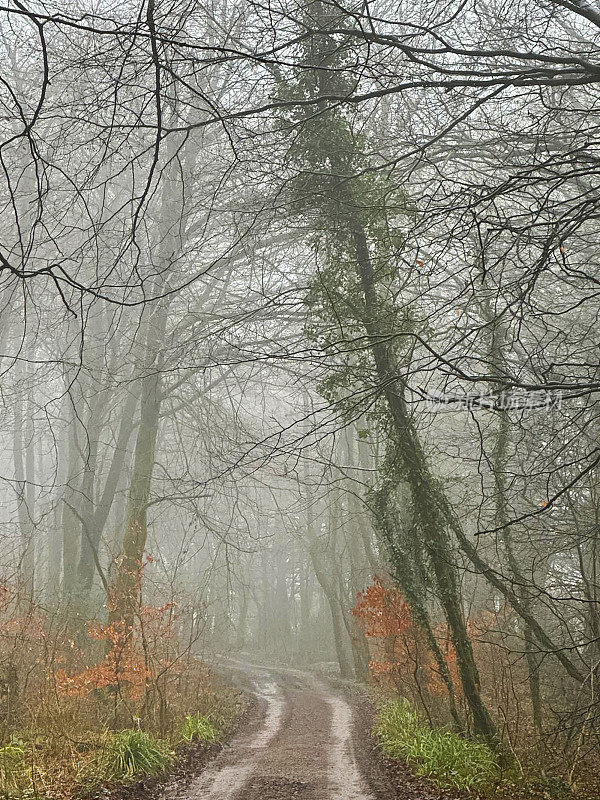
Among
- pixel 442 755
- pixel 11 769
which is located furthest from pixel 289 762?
pixel 11 769

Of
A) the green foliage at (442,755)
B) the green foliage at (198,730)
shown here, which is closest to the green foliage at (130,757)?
the green foliage at (198,730)

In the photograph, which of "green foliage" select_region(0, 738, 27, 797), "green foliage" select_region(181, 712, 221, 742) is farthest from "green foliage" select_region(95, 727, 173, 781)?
"green foliage" select_region(181, 712, 221, 742)

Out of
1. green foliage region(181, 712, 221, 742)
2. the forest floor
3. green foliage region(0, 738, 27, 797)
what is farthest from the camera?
green foliage region(181, 712, 221, 742)

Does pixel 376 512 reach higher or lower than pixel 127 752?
higher

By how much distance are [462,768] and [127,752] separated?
3.70m

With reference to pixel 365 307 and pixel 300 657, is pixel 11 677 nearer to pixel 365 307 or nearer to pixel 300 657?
pixel 365 307

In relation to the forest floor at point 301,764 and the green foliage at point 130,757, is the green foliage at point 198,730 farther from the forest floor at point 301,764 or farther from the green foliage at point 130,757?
the green foliage at point 130,757

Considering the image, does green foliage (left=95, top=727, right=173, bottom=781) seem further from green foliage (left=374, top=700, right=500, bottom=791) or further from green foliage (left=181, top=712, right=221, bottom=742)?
green foliage (left=374, top=700, right=500, bottom=791)

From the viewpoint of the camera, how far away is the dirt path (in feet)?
23.7

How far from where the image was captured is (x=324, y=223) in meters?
8.62

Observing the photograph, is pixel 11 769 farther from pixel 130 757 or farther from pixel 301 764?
pixel 301 764

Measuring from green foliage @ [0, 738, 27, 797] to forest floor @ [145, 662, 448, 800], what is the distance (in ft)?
5.09

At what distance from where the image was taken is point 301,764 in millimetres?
8641


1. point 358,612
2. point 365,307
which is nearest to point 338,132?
point 365,307
